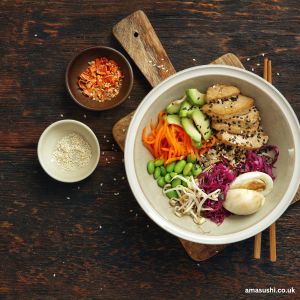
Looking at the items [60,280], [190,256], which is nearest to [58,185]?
[60,280]

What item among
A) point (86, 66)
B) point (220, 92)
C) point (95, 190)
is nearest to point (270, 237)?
point (220, 92)

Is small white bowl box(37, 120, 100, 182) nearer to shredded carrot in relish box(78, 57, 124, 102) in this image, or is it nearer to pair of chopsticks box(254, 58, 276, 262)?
shredded carrot in relish box(78, 57, 124, 102)

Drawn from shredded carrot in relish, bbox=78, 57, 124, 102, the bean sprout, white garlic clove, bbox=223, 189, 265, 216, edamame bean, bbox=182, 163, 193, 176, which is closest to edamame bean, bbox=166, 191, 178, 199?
the bean sprout

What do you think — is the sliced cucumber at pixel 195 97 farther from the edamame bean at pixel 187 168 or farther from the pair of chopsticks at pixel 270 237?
the pair of chopsticks at pixel 270 237

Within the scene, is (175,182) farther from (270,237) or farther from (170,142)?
(270,237)

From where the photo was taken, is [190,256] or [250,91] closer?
[250,91]

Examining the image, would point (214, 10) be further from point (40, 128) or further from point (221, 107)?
point (40, 128)
